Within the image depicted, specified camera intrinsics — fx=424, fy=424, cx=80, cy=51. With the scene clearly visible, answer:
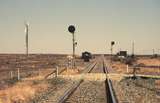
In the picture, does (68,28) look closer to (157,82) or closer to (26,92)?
(157,82)

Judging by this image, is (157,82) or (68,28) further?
(68,28)

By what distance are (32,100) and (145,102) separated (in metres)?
5.41

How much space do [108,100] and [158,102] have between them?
249 centimetres

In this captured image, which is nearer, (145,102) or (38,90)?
(145,102)

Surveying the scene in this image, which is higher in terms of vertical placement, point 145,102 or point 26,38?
point 26,38

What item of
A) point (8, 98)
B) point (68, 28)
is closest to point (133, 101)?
point (8, 98)

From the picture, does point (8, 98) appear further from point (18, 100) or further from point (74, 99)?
point (74, 99)

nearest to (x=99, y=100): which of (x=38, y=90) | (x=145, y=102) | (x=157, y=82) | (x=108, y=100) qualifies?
(x=108, y=100)

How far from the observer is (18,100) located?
1975 centimetres

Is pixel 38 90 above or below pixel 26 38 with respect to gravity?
below

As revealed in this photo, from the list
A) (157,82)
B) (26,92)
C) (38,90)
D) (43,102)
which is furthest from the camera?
(157,82)

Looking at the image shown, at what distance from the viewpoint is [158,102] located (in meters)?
20.6

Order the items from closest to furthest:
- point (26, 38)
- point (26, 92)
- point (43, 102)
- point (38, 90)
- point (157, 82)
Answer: point (43, 102) < point (26, 92) < point (38, 90) < point (157, 82) < point (26, 38)

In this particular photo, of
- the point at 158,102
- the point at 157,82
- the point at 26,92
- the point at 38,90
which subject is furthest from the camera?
the point at 157,82
